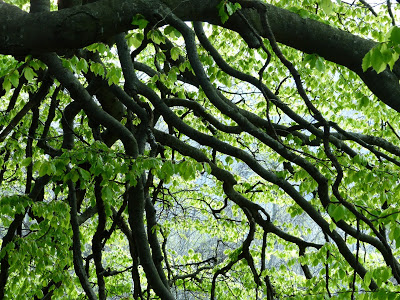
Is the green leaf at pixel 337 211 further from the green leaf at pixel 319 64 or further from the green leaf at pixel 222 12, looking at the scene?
the green leaf at pixel 222 12

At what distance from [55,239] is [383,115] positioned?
20.2 feet

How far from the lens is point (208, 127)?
8656mm

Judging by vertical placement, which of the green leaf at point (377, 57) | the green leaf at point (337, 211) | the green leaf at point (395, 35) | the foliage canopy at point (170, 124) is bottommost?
the green leaf at point (337, 211)

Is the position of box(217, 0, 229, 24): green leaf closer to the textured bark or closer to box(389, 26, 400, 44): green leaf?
the textured bark

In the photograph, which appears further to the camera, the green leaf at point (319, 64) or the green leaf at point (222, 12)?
the green leaf at point (319, 64)

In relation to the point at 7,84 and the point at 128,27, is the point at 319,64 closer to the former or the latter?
the point at 128,27

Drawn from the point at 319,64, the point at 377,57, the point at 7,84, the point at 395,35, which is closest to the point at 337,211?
the point at 319,64

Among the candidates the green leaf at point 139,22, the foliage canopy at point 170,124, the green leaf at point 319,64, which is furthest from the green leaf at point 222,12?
the green leaf at point 319,64

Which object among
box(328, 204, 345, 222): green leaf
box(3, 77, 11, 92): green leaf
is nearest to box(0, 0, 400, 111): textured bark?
box(3, 77, 11, 92): green leaf

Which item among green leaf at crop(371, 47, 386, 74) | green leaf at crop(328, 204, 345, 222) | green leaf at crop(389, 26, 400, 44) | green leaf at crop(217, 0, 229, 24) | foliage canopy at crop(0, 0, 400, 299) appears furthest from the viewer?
green leaf at crop(328, 204, 345, 222)

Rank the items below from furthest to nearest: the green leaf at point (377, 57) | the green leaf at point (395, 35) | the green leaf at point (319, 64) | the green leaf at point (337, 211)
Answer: the green leaf at point (319, 64) < the green leaf at point (337, 211) < the green leaf at point (377, 57) < the green leaf at point (395, 35)

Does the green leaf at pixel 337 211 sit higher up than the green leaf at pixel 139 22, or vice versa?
the green leaf at pixel 139 22

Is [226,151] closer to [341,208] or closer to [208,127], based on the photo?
[341,208]

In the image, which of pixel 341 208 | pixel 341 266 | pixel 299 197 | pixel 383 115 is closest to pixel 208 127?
pixel 383 115
